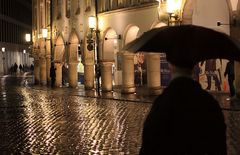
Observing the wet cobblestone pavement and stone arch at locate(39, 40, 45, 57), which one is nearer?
the wet cobblestone pavement

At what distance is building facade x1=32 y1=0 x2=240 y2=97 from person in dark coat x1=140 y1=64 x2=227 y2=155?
1753cm

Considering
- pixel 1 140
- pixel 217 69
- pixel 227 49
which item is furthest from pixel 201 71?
pixel 227 49

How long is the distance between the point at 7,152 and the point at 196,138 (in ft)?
22.7

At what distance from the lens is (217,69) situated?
934 inches

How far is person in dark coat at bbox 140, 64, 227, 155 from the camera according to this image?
400cm

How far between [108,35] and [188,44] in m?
27.1

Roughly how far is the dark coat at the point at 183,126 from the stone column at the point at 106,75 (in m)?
26.4

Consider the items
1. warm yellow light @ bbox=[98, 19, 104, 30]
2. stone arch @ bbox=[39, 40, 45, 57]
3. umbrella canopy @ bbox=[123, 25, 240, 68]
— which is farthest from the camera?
stone arch @ bbox=[39, 40, 45, 57]

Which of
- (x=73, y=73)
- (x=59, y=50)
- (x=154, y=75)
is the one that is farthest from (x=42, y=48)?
(x=154, y=75)

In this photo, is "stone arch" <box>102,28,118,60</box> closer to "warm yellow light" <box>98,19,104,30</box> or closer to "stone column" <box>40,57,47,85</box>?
"warm yellow light" <box>98,19,104,30</box>

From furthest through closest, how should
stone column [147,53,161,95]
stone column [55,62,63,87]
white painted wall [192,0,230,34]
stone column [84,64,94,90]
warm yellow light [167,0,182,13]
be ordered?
stone column [55,62,63,87]
stone column [84,64,94,90]
stone column [147,53,161,95]
white painted wall [192,0,230,34]
warm yellow light [167,0,182,13]

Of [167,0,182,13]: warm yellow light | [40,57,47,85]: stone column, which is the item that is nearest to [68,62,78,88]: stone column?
[40,57,47,85]: stone column

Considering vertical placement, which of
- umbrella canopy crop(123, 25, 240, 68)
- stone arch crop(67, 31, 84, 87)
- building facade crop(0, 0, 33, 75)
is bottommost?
umbrella canopy crop(123, 25, 240, 68)

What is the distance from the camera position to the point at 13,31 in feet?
306
